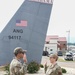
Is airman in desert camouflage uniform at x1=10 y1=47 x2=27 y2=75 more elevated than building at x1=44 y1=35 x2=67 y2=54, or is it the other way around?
building at x1=44 y1=35 x2=67 y2=54

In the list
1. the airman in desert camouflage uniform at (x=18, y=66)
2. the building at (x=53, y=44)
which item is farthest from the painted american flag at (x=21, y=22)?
the building at (x=53, y=44)

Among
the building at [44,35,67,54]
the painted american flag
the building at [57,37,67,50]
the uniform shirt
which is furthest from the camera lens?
the building at [57,37,67,50]

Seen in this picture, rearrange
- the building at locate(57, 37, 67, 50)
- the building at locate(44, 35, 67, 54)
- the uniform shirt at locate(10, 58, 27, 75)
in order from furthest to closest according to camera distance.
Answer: the building at locate(57, 37, 67, 50), the building at locate(44, 35, 67, 54), the uniform shirt at locate(10, 58, 27, 75)

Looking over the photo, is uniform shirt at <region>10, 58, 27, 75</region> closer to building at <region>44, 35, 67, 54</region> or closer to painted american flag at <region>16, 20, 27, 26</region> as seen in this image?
painted american flag at <region>16, 20, 27, 26</region>

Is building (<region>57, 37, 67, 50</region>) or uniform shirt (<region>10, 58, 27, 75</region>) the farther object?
building (<region>57, 37, 67, 50</region>)

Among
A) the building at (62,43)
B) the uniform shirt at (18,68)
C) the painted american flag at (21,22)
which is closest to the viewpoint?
the uniform shirt at (18,68)

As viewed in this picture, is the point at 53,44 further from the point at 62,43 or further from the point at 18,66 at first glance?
the point at 18,66

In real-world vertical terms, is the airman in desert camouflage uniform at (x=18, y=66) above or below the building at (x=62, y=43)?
below

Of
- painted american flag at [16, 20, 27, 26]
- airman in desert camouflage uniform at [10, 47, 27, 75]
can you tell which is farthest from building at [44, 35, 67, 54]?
airman in desert camouflage uniform at [10, 47, 27, 75]

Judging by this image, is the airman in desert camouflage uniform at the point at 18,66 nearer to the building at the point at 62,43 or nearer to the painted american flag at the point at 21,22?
the painted american flag at the point at 21,22

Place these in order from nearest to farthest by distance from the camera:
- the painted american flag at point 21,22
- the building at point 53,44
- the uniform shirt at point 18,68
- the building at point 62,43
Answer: the uniform shirt at point 18,68
the painted american flag at point 21,22
the building at point 53,44
the building at point 62,43

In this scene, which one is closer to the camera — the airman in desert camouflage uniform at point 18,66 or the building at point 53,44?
the airman in desert camouflage uniform at point 18,66

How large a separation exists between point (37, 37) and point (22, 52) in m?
12.1

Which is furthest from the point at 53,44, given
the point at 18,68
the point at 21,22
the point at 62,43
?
the point at 18,68
